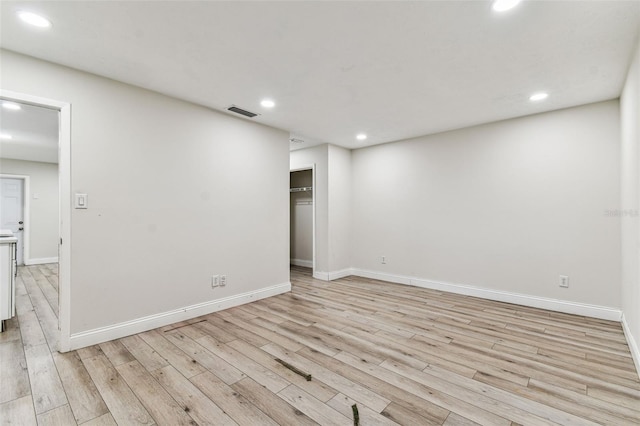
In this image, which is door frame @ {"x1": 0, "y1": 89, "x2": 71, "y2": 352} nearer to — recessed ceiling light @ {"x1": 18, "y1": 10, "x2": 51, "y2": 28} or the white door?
recessed ceiling light @ {"x1": 18, "y1": 10, "x2": 51, "y2": 28}

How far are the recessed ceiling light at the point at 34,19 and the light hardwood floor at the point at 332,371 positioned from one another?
250cm

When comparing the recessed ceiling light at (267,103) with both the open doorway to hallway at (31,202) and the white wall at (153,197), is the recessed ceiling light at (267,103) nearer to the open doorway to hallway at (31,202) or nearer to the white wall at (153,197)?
the white wall at (153,197)

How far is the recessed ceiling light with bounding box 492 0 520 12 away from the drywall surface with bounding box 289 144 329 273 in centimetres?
351

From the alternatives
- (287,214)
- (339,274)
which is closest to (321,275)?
(339,274)

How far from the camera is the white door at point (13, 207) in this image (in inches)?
255

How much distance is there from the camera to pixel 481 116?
374 cm

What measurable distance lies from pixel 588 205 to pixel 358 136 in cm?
309

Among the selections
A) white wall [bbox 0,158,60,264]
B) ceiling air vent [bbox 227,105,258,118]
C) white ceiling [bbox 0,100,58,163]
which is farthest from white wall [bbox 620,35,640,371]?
white wall [bbox 0,158,60,264]

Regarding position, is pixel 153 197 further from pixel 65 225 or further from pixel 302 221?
pixel 302 221

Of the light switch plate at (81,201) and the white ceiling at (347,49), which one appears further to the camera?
the light switch plate at (81,201)

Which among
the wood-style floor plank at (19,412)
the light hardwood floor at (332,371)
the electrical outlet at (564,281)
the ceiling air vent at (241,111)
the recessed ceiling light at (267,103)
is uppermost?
the recessed ceiling light at (267,103)

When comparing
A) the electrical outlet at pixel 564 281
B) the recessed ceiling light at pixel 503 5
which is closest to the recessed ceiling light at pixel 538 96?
the recessed ceiling light at pixel 503 5

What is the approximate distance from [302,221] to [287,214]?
90.6 inches

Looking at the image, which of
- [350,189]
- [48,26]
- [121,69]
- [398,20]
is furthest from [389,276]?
[48,26]
